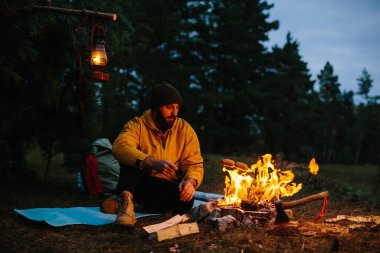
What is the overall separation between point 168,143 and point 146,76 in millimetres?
17291

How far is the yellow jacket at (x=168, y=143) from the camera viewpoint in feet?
15.3

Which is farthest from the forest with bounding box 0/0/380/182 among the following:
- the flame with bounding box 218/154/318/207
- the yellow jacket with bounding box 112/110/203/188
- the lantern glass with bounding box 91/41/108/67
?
the flame with bounding box 218/154/318/207

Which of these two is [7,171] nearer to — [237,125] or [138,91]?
[138,91]

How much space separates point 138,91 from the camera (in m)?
22.4

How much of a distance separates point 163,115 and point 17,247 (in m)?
2.11

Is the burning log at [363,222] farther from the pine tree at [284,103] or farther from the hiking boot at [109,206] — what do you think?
the pine tree at [284,103]

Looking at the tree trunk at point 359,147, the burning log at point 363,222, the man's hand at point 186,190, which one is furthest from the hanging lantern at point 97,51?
the tree trunk at point 359,147

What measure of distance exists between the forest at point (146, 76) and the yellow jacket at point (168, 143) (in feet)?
3.84

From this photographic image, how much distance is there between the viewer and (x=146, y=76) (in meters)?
21.7

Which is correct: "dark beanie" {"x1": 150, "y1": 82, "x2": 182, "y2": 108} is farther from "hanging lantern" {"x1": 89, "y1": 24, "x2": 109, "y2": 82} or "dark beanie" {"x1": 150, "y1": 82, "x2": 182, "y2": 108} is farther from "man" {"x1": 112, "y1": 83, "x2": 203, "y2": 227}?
"hanging lantern" {"x1": 89, "y1": 24, "x2": 109, "y2": 82}

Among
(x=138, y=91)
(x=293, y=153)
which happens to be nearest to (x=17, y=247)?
(x=138, y=91)

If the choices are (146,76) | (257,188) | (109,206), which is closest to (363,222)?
(257,188)

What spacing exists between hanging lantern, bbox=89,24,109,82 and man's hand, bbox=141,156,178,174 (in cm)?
147

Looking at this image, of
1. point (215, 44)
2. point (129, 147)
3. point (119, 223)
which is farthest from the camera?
point (215, 44)
